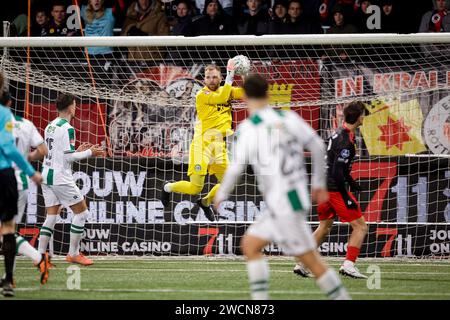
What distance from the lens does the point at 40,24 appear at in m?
17.7

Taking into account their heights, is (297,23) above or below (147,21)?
below

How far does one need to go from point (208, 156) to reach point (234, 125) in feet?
9.53

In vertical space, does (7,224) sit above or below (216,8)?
below

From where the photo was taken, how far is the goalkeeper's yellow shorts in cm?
1298

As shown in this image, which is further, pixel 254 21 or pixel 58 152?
pixel 254 21

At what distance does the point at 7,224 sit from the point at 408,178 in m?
7.19

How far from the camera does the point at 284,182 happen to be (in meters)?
7.51

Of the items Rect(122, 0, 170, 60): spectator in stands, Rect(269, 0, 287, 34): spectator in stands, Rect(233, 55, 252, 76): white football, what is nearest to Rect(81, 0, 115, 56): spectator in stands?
Rect(122, 0, 170, 60): spectator in stands

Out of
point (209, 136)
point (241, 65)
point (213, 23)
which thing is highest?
point (213, 23)

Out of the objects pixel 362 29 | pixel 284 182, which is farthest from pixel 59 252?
pixel 284 182

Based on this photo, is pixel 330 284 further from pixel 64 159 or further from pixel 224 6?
pixel 224 6

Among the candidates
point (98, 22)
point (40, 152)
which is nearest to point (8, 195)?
point (40, 152)

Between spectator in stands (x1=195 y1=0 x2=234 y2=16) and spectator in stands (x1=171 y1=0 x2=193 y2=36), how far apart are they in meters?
0.50

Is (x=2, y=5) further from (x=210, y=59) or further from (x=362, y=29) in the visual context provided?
(x=362, y=29)
